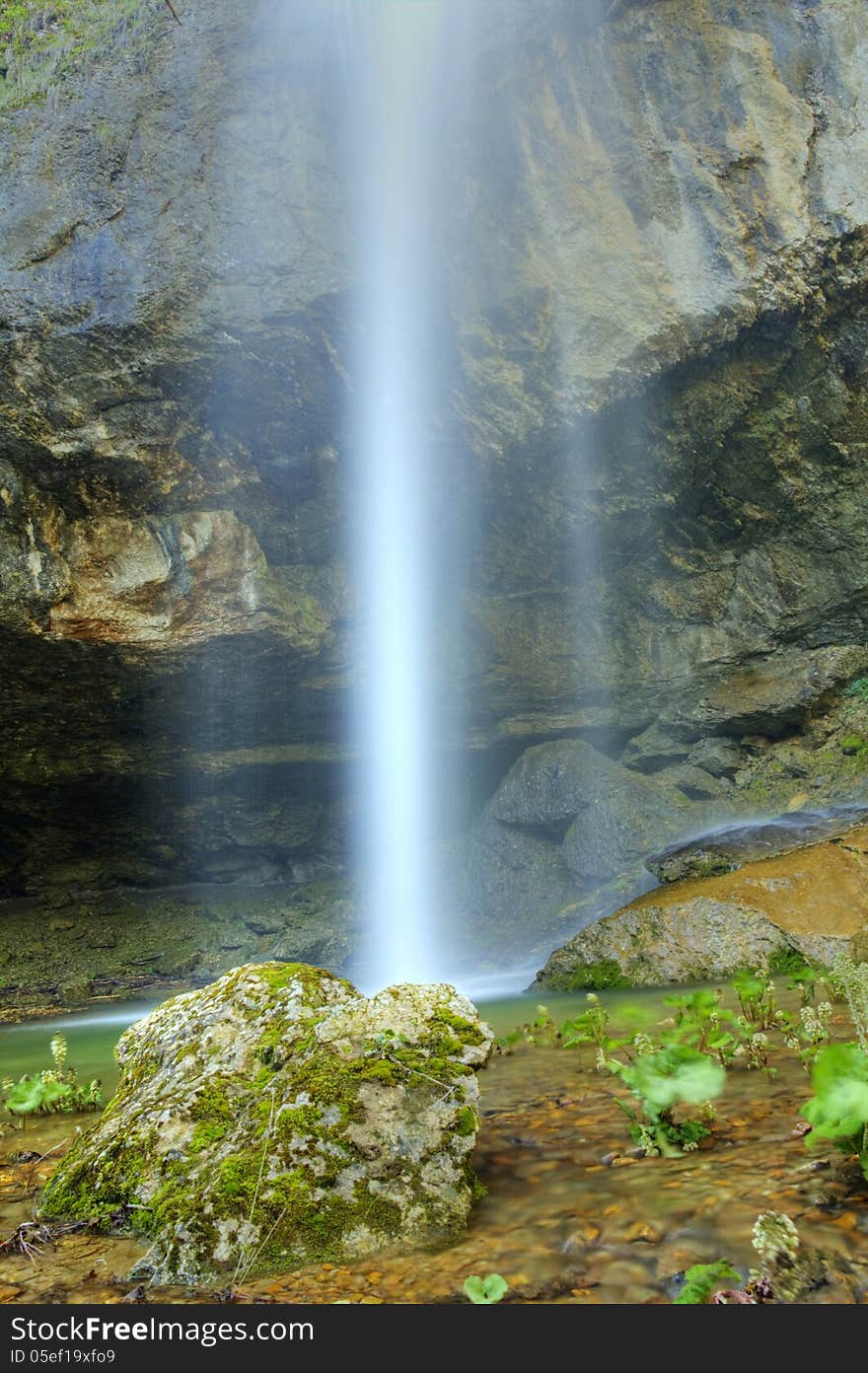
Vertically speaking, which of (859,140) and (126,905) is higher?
(859,140)

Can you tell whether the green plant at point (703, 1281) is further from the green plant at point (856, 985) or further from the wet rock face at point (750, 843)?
the wet rock face at point (750, 843)

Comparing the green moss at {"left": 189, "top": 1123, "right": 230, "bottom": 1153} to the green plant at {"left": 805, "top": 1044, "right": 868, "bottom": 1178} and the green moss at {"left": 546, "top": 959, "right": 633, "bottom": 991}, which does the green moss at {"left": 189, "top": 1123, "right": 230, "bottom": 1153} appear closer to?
the green plant at {"left": 805, "top": 1044, "right": 868, "bottom": 1178}

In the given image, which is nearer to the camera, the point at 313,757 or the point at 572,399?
the point at 572,399

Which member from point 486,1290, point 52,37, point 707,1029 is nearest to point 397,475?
point 52,37

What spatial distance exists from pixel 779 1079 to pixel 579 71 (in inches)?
436

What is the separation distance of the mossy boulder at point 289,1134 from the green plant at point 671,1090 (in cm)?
44

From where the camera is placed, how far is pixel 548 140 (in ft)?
31.7

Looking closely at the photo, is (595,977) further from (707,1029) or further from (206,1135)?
(206,1135)

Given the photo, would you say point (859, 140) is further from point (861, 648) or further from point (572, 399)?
point (861, 648)

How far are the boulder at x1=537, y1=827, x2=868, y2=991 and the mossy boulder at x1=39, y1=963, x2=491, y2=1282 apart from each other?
14.7 feet

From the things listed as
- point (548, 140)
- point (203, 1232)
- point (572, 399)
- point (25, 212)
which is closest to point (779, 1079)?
point (203, 1232)

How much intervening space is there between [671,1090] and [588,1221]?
0.37m

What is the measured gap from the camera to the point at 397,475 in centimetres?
1062

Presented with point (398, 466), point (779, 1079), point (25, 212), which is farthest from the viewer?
point (398, 466)
